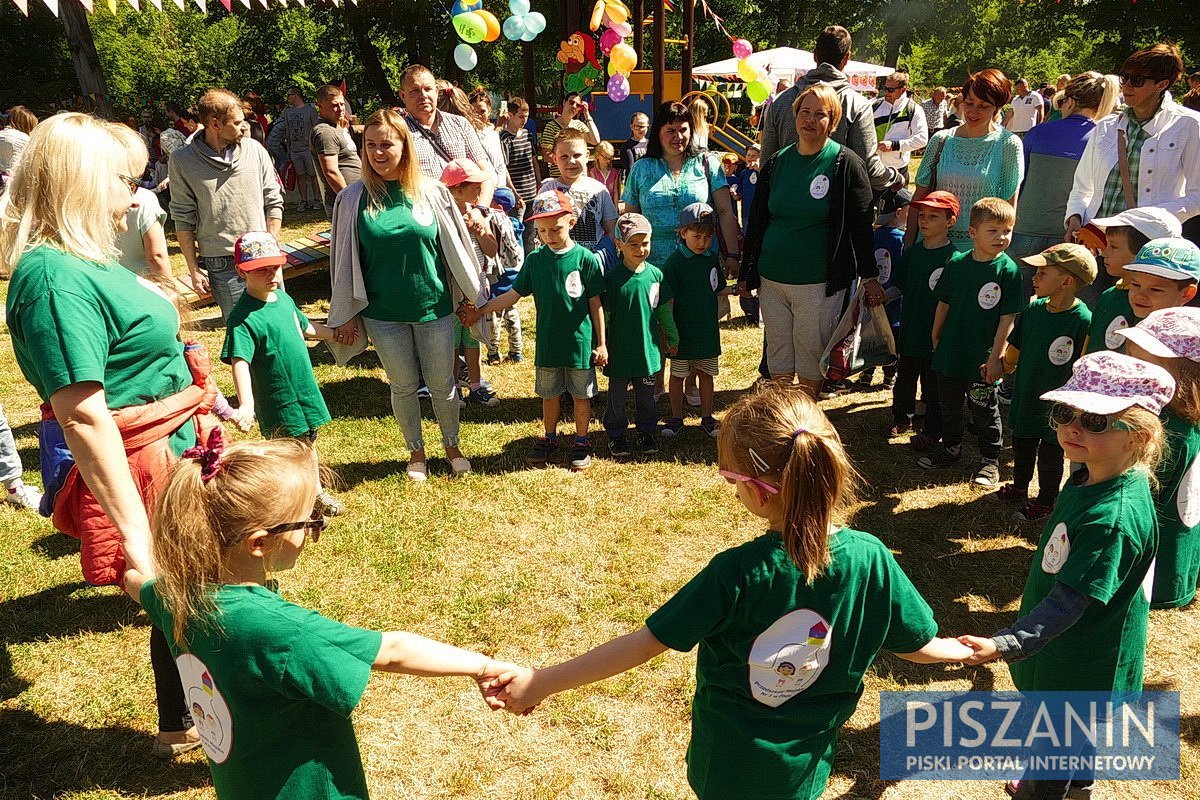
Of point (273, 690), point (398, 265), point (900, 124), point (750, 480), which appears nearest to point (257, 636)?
point (273, 690)

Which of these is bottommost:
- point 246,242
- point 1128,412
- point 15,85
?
point 1128,412

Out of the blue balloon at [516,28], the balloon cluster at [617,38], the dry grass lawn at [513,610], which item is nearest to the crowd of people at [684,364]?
the dry grass lawn at [513,610]

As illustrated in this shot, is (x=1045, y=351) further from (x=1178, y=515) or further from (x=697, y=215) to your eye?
(x=697, y=215)

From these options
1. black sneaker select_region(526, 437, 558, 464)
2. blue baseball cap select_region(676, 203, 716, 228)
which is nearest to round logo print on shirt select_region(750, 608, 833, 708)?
black sneaker select_region(526, 437, 558, 464)

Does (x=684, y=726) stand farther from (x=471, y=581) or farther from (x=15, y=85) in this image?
(x=15, y=85)

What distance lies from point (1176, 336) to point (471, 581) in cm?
312

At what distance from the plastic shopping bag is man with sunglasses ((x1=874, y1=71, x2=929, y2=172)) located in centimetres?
251

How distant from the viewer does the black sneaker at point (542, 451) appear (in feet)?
18.4

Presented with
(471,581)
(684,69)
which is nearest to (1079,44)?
(684,69)

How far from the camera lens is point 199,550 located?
1820mm

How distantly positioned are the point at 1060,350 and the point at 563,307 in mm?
2716

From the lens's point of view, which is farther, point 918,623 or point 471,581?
point 471,581

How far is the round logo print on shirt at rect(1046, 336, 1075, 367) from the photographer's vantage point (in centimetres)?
426

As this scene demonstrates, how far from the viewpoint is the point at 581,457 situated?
18.2ft
